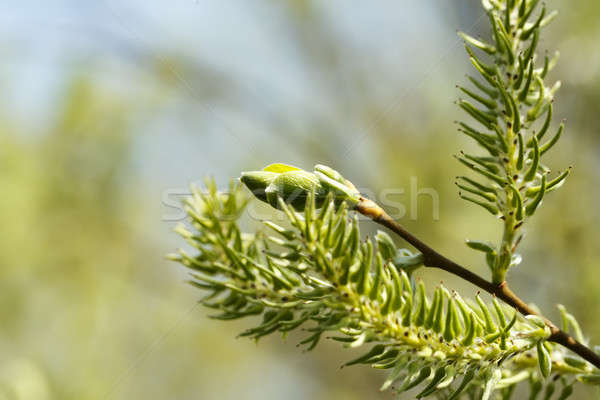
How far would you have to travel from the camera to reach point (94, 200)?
2447 mm

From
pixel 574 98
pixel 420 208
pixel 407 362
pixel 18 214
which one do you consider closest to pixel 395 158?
pixel 420 208

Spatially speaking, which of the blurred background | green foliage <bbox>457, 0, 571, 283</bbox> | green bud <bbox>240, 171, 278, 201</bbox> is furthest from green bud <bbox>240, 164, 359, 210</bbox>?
the blurred background

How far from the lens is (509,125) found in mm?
651

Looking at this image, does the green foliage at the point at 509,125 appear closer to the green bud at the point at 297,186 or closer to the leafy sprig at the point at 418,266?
the leafy sprig at the point at 418,266

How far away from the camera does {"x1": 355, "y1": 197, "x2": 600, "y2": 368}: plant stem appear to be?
0.59 meters

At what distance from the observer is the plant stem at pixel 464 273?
1.92ft

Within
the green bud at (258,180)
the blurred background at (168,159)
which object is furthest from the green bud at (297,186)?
the blurred background at (168,159)

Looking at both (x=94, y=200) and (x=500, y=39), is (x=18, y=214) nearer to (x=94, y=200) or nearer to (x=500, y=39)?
(x=94, y=200)

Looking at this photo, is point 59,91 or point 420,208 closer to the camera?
point 420,208

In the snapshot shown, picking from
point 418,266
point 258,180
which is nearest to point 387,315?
point 418,266

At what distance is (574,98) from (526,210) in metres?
1.39

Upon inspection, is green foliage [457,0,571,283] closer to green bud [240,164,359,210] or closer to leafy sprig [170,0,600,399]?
leafy sprig [170,0,600,399]

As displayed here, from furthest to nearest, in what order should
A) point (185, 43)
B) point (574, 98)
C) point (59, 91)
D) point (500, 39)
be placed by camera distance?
point (185, 43) → point (59, 91) → point (574, 98) → point (500, 39)

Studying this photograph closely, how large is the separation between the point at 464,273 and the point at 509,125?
0.19 meters
